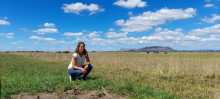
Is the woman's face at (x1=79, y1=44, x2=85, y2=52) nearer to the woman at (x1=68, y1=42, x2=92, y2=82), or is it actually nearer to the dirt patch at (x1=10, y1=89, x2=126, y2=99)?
the woman at (x1=68, y1=42, x2=92, y2=82)

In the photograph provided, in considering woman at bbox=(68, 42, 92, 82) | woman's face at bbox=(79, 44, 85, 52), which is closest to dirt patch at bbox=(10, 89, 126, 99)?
woman at bbox=(68, 42, 92, 82)

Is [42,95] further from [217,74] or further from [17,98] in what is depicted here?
[217,74]

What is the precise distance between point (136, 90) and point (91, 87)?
5.72 feet

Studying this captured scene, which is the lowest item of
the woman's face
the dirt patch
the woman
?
the dirt patch

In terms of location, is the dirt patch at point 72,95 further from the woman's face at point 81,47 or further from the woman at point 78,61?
the woman's face at point 81,47

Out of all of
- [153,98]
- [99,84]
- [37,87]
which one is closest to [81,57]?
[99,84]

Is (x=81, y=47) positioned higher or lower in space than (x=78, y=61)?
higher

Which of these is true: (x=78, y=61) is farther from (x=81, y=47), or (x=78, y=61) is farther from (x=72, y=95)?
(x=72, y=95)

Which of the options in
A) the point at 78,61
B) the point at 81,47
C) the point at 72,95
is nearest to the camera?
the point at 72,95

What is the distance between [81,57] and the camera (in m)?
6.76

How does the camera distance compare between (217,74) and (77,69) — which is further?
(217,74)

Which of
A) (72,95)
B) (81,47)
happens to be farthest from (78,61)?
(72,95)

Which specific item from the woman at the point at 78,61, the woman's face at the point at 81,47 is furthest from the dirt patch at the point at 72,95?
the woman's face at the point at 81,47

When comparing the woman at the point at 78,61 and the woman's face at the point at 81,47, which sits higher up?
the woman's face at the point at 81,47
